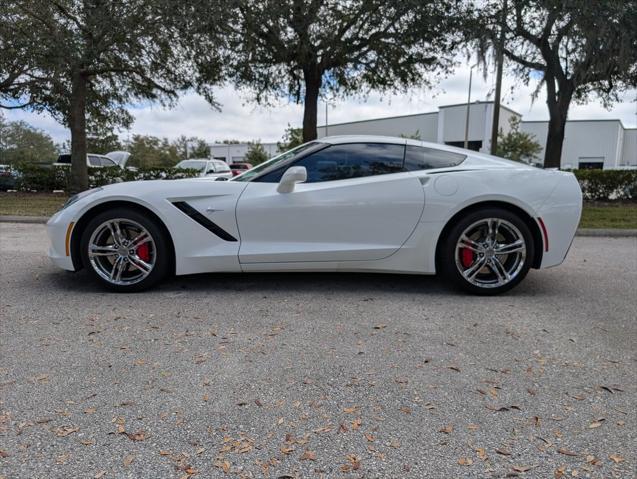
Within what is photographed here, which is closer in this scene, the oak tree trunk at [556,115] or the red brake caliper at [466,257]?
the red brake caliper at [466,257]

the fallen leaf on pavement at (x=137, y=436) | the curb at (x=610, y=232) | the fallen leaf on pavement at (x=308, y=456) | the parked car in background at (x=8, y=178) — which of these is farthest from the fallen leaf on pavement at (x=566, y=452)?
the parked car in background at (x=8, y=178)

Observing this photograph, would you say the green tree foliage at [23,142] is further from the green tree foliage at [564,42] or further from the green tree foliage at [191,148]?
the green tree foliage at [564,42]

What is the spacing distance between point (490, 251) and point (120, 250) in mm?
3205

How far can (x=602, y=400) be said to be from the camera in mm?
2312

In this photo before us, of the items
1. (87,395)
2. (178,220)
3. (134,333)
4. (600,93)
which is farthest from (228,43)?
(600,93)

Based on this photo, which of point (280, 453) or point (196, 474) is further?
point (280, 453)

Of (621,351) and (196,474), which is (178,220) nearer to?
(196,474)

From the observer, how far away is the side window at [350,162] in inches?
161

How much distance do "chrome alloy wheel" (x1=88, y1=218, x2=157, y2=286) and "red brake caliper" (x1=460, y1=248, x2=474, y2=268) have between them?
8.71ft

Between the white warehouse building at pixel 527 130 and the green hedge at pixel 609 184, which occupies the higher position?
the white warehouse building at pixel 527 130

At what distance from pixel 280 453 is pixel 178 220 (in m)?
2.51

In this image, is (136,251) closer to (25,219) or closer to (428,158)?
(428,158)

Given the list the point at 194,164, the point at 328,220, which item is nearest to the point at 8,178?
the point at 194,164

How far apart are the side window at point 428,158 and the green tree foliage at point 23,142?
2320 inches
